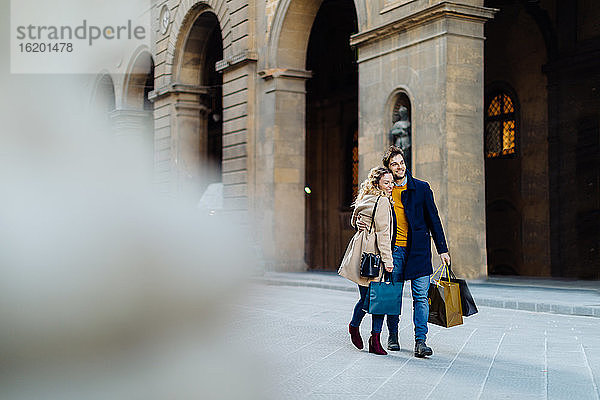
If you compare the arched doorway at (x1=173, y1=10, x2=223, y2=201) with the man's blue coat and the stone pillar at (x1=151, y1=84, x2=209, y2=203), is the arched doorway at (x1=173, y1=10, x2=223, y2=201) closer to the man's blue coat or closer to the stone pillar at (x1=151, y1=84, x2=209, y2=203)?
the stone pillar at (x1=151, y1=84, x2=209, y2=203)

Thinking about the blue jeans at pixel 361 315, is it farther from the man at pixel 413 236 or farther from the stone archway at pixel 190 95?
the stone archway at pixel 190 95

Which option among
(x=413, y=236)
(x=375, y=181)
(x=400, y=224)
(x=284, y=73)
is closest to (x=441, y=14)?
(x=284, y=73)

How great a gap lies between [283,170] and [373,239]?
39.9 ft

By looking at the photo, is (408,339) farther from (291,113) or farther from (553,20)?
(553,20)

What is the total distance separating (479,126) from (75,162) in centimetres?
1209

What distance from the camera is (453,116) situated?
1322 cm

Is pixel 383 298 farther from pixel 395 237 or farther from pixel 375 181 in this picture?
pixel 375 181

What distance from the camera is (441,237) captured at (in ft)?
22.3

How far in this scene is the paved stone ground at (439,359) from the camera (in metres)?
5.05

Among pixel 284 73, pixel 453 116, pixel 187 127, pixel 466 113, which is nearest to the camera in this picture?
pixel 453 116

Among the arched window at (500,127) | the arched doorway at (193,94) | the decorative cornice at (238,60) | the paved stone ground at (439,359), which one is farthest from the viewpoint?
the arched doorway at (193,94)

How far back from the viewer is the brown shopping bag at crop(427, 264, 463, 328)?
6.51m

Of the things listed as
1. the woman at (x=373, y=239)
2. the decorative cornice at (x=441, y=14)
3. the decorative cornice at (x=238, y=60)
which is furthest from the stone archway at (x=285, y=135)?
the woman at (x=373, y=239)

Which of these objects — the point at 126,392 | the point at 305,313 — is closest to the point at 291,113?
the point at 305,313
